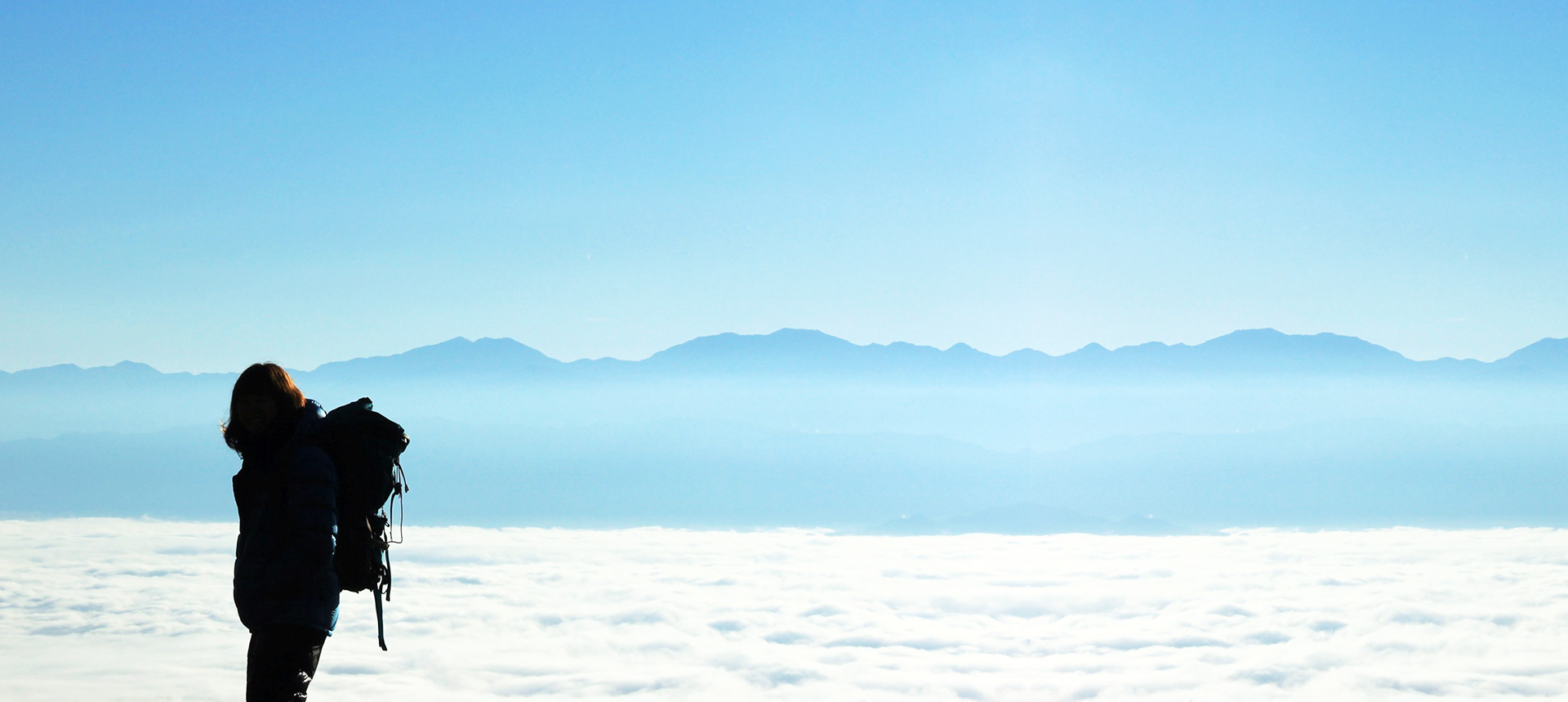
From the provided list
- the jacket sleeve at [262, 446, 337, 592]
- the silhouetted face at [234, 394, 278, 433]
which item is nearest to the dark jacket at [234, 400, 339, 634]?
the jacket sleeve at [262, 446, 337, 592]

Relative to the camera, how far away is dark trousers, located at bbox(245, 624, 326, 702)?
4422 millimetres

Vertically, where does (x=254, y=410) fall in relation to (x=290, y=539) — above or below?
above

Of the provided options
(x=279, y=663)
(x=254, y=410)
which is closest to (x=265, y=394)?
(x=254, y=410)

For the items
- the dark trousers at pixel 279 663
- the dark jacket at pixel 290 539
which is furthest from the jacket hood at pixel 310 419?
the dark trousers at pixel 279 663

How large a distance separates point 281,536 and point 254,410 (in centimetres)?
57

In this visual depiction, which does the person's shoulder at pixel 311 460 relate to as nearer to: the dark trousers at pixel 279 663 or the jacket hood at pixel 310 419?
the jacket hood at pixel 310 419

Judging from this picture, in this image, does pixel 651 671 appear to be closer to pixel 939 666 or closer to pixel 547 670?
pixel 547 670

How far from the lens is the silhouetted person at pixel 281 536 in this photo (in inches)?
175

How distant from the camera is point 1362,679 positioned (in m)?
132

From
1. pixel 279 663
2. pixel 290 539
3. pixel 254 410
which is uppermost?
pixel 254 410

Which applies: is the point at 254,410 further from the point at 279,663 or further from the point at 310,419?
the point at 279,663

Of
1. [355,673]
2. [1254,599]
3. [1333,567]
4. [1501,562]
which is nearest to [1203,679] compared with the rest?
[1254,599]

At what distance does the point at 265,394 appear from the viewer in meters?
4.55

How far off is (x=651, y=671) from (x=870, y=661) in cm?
2937
